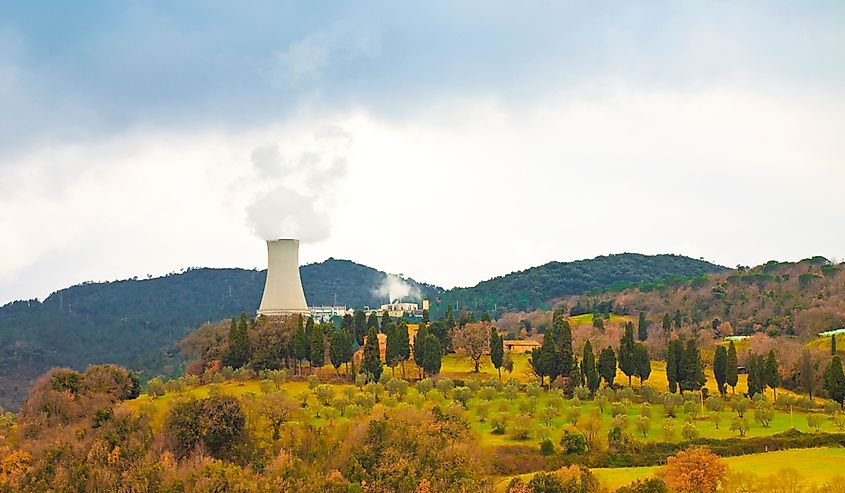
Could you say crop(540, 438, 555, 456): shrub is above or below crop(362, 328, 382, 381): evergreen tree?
below

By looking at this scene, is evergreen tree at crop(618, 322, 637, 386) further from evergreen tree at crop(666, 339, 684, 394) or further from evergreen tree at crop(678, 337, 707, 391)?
evergreen tree at crop(678, 337, 707, 391)

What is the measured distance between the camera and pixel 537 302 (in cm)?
12825

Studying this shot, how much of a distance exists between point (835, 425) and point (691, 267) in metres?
118

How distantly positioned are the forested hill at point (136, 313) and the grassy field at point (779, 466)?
66904mm

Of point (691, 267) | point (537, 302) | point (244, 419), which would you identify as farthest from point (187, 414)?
point (691, 267)

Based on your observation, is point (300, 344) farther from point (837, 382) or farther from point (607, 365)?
point (837, 382)

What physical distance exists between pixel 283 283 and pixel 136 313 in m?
88.0

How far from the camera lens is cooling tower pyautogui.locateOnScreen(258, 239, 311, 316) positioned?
5725cm

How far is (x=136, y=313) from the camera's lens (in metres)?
139

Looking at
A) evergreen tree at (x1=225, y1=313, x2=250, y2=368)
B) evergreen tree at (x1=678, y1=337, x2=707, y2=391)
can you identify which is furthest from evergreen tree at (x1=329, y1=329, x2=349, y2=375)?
evergreen tree at (x1=678, y1=337, x2=707, y2=391)

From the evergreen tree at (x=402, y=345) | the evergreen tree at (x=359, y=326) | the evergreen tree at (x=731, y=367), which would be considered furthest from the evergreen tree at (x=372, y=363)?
the evergreen tree at (x=731, y=367)

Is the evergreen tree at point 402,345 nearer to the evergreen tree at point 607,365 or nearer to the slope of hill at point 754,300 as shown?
the evergreen tree at point 607,365

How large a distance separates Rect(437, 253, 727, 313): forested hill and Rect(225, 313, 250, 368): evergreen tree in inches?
2673

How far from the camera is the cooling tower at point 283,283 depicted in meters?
57.2
